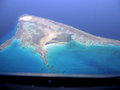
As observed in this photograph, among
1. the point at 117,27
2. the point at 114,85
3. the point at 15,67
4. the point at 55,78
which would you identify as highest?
the point at 117,27

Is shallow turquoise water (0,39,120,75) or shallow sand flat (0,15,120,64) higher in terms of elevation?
shallow sand flat (0,15,120,64)

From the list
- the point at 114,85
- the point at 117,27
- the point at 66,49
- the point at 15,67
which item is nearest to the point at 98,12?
the point at 117,27

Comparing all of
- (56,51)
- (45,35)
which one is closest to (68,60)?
(56,51)

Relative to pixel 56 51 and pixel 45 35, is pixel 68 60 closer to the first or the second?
pixel 56 51

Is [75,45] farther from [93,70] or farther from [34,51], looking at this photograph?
[34,51]

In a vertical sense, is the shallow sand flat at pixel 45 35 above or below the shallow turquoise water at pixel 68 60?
above

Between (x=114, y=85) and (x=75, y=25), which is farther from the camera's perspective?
(x=75, y=25)
